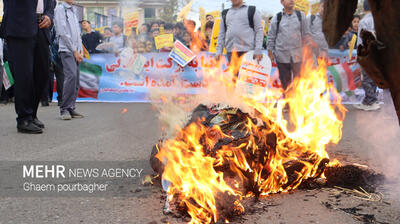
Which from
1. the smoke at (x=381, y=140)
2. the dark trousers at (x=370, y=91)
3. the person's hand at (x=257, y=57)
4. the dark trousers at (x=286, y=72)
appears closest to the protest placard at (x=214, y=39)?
the dark trousers at (x=286, y=72)

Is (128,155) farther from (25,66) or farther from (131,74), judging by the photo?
(131,74)

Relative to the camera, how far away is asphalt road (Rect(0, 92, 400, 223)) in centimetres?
241

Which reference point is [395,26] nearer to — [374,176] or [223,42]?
[374,176]

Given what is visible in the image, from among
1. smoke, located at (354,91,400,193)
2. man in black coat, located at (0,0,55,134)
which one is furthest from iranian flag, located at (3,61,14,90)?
smoke, located at (354,91,400,193)

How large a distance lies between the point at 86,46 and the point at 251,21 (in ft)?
20.2

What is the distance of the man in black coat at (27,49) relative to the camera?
4.96 meters

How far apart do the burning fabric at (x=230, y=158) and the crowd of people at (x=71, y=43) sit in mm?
1166

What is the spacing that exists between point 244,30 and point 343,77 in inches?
169

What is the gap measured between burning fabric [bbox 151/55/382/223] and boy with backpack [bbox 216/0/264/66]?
3.14 metres

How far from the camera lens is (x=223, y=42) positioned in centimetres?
691

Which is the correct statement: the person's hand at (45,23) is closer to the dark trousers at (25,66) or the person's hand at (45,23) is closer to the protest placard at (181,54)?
the dark trousers at (25,66)

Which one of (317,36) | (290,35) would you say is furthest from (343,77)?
(290,35)

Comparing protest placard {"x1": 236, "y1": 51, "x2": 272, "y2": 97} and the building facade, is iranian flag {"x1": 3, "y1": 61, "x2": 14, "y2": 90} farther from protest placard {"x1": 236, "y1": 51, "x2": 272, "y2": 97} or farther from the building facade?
protest placard {"x1": 236, "y1": 51, "x2": 272, "y2": 97}

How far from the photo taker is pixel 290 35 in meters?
7.14
